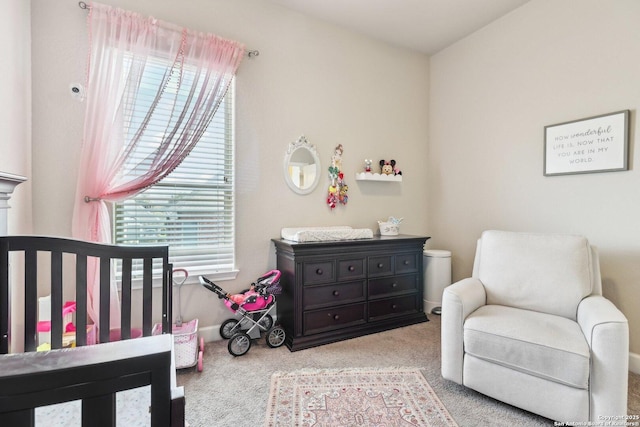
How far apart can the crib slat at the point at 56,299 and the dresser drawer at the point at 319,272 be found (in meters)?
1.51

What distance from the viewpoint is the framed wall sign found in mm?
2133

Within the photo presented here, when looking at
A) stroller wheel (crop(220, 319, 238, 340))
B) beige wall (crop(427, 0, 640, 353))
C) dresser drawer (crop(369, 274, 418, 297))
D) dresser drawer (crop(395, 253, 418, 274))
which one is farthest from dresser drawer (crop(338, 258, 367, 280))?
beige wall (crop(427, 0, 640, 353))

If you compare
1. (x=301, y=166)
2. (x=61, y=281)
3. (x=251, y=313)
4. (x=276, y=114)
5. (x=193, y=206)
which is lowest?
(x=251, y=313)

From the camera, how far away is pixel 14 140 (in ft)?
5.66

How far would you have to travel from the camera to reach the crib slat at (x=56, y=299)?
1242 millimetres

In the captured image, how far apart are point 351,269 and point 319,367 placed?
837 millimetres

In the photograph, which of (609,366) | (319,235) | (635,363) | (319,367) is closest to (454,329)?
(609,366)

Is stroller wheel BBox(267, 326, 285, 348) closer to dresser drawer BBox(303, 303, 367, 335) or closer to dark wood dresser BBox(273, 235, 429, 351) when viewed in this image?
dark wood dresser BBox(273, 235, 429, 351)

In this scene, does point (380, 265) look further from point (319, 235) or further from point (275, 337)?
point (275, 337)

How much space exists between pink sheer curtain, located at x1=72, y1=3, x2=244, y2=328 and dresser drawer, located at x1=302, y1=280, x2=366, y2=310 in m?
1.35

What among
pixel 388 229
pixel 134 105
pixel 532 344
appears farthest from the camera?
pixel 388 229

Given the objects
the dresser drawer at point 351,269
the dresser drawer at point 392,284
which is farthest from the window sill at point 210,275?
the dresser drawer at point 392,284

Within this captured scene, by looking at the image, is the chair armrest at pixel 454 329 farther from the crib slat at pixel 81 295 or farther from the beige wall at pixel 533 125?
the crib slat at pixel 81 295

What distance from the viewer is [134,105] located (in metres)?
Answer: 2.11
